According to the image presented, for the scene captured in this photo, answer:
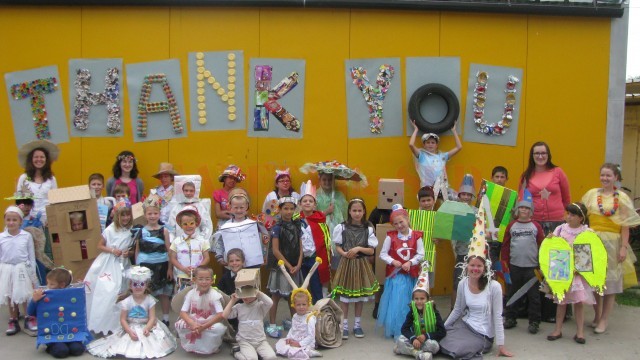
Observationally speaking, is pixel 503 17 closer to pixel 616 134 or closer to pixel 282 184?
pixel 616 134

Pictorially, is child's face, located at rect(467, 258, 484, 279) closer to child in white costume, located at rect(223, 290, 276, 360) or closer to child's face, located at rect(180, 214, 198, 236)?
child in white costume, located at rect(223, 290, 276, 360)

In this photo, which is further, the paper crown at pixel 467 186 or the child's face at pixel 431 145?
the child's face at pixel 431 145

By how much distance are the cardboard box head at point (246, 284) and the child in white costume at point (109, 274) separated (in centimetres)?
149

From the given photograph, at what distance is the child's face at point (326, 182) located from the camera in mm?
7785

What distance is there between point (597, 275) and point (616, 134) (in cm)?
263

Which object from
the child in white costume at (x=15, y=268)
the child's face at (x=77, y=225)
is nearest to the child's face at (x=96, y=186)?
the child's face at (x=77, y=225)

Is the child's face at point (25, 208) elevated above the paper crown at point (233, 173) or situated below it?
below

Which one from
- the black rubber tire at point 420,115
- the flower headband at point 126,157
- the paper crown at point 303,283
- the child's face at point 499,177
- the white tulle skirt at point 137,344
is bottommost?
the white tulle skirt at point 137,344

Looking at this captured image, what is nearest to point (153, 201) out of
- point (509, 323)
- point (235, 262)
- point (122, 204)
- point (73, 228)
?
point (122, 204)

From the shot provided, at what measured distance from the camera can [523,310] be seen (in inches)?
289

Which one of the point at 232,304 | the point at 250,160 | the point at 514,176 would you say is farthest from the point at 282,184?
the point at 514,176

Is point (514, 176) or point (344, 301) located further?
point (514, 176)

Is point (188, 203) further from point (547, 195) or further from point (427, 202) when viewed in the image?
point (547, 195)

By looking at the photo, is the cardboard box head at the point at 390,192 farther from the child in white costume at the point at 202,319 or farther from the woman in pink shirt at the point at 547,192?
the child in white costume at the point at 202,319
